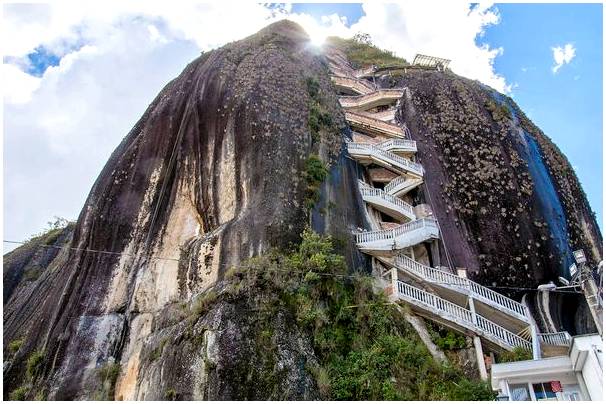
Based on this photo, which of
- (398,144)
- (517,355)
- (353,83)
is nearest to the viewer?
(517,355)

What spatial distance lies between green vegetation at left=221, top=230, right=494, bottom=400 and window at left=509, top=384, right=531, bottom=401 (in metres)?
1.36

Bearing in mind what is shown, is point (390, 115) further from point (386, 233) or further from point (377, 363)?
point (377, 363)

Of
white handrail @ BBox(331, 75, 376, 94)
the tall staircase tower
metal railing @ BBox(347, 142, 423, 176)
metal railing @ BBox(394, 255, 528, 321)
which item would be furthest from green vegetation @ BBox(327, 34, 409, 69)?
metal railing @ BBox(394, 255, 528, 321)

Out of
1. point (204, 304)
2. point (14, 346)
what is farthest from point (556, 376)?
point (14, 346)

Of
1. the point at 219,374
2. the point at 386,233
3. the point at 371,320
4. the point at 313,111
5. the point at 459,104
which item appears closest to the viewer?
the point at 219,374

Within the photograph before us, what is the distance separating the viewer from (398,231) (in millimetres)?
21516

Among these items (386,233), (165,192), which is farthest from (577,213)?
(165,192)

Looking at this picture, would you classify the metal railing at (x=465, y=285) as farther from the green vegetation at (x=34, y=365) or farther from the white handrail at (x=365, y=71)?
the white handrail at (x=365, y=71)

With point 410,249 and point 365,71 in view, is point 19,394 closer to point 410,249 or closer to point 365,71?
point 410,249

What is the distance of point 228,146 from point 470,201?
11267 mm

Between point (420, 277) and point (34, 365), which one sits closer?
point (34, 365)

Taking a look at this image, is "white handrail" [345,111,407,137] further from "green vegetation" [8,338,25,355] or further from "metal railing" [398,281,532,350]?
"green vegetation" [8,338,25,355]

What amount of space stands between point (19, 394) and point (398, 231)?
46.8ft

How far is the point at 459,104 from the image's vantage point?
2864 cm
